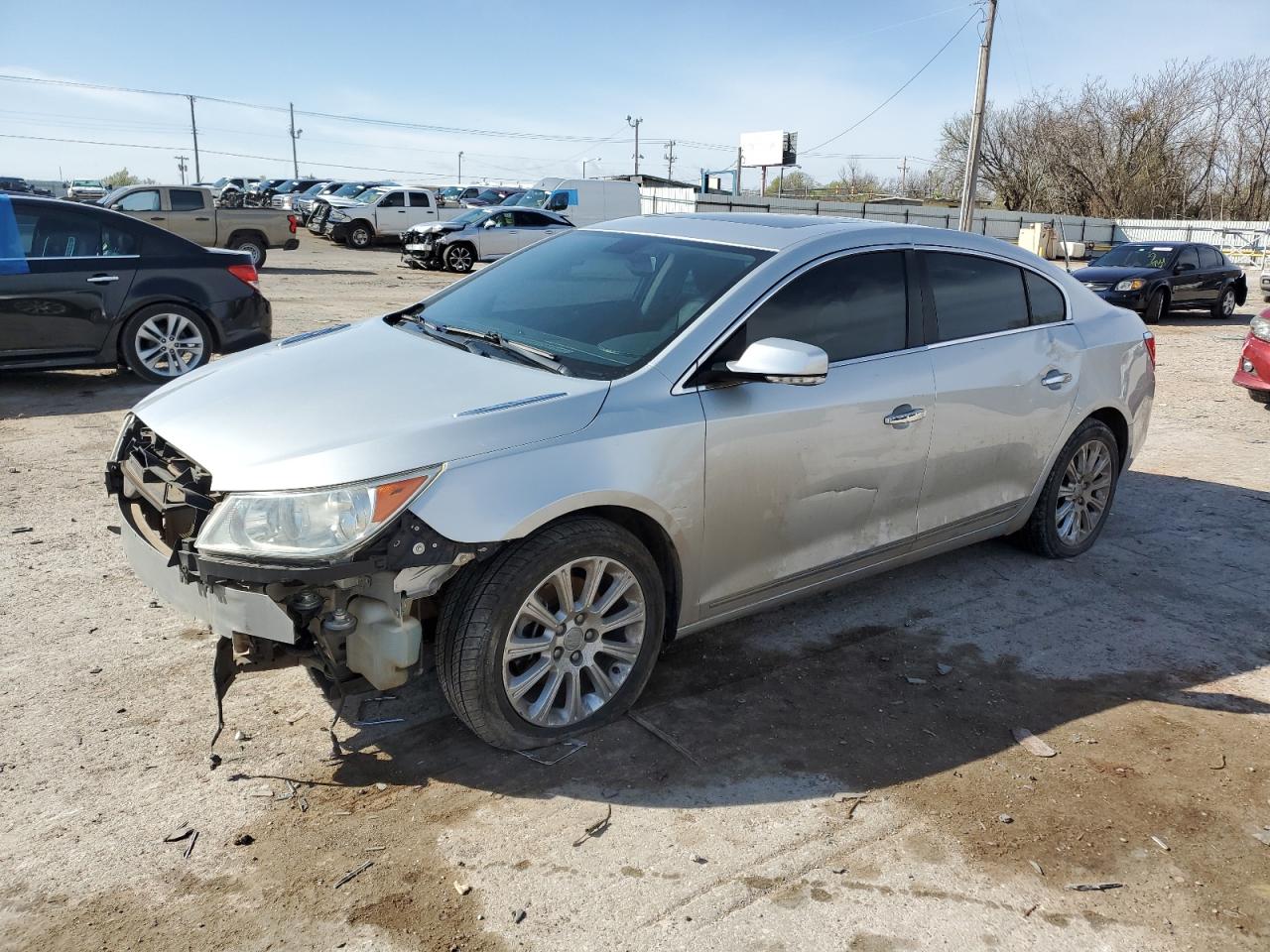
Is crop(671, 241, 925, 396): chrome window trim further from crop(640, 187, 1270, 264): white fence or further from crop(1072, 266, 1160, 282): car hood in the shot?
crop(640, 187, 1270, 264): white fence

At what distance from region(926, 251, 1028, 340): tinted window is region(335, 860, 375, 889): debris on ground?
10.5 ft

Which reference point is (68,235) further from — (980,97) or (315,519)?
(980,97)

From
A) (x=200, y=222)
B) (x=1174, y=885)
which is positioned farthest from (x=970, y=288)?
(x=200, y=222)

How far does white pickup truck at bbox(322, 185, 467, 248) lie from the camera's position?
31.4m

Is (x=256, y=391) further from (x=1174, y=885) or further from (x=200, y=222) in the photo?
(x=200, y=222)

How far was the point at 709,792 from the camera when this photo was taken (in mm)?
3346

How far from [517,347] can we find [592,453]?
777mm

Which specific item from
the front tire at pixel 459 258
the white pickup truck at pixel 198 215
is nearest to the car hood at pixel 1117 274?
the front tire at pixel 459 258

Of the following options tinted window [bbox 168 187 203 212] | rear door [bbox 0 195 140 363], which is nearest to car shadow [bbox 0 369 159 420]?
rear door [bbox 0 195 140 363]

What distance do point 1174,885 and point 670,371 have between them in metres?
2.23

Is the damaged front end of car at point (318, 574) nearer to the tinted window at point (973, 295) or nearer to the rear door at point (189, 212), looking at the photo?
the tinted window at point (973, 295)

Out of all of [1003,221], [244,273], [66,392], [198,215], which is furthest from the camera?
[1003,221]

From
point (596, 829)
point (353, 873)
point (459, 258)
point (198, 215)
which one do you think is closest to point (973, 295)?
point (596, 829)

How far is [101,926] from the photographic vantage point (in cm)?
266
